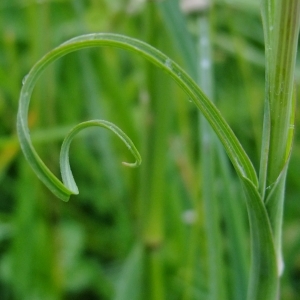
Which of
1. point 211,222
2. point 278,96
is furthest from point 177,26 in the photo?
point 278,96

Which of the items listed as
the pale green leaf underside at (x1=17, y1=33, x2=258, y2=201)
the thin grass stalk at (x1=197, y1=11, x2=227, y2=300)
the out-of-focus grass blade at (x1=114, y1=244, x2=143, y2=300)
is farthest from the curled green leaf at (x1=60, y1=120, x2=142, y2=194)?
the out-of-focus grass blade at (x1=114, y1=244, x2=143, y2=300)

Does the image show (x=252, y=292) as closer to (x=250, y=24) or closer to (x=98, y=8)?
(x=98, y=8)

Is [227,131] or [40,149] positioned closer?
[227,131]

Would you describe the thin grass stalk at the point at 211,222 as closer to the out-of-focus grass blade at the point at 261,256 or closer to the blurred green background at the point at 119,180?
the blurred green background at the point at 119,180

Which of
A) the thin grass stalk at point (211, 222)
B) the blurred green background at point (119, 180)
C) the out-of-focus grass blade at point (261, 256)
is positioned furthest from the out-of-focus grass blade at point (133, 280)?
the out-of-focus grass blade at point (261, 256)

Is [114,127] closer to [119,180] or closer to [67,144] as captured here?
[67,144]

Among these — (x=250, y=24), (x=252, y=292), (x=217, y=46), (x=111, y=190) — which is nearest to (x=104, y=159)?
(x=111, y=190)
